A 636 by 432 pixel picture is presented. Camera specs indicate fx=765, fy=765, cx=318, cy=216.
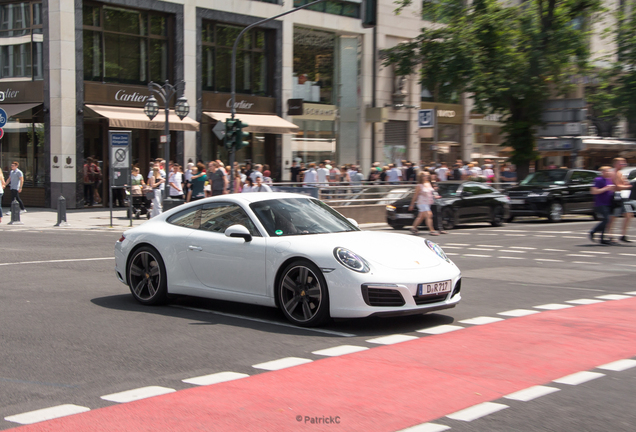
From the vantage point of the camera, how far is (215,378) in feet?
17.9

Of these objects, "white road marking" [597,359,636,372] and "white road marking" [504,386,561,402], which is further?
"white road marking" [597,359,636,372]

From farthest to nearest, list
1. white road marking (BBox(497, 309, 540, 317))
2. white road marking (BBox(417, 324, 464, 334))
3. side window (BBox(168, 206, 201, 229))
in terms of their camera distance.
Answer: side window (BBox(168, 206, 201, 229)) < white road marking (BBox(497, 309, 540, 317)) < white road marking (BBox(417, 324, 464, 334))

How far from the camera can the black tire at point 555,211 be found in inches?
987

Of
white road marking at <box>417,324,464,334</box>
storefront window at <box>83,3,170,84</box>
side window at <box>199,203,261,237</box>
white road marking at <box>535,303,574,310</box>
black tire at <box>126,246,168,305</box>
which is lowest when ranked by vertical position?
white road marking at <box>535,303,574,310</box>

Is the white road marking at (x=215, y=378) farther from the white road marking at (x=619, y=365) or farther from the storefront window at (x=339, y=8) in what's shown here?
the storefront window at (x=339, y=8)

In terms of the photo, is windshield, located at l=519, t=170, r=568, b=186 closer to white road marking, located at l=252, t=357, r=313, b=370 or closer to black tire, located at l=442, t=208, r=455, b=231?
black tire, located at l=442, t=208, r=455, b=231

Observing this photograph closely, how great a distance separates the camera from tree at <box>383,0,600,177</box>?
3152cm

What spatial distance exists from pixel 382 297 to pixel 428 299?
1.69ft

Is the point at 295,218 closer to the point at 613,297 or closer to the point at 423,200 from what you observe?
the point at 613,297

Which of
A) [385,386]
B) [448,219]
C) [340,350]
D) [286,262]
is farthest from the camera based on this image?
[448,219]

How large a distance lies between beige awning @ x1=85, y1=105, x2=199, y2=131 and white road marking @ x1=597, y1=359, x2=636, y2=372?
81.3ft

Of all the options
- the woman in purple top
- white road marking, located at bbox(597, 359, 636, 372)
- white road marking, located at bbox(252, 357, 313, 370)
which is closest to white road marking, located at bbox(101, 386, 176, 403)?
white road marking, located at bbox(252, 357, 313, 370)

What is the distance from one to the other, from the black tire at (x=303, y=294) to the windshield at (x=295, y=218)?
0.54 meters

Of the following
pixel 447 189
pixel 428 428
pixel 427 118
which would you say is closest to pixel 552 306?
pixel 428 428
